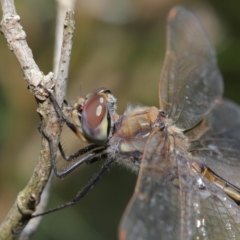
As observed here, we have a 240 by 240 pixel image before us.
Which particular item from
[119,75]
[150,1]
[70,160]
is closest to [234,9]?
[150,1]

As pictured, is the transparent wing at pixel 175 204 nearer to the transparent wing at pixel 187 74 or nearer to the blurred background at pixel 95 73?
the transparent wing at pixel 187 74

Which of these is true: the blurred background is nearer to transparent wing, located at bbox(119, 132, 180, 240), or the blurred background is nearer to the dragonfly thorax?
the dragonfly thorax

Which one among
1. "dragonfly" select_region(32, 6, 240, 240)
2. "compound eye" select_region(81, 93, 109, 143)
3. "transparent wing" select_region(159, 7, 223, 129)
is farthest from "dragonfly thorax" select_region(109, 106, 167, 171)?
"transparent wing" select_region(159, 7, 223, 129)

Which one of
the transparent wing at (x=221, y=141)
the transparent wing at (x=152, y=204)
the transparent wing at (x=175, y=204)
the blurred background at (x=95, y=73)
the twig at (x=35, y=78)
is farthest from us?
the blurred background at (x=95, y=73)

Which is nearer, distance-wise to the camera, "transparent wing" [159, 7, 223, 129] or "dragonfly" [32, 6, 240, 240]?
"dragonfly" [32, 6, 240, 240]

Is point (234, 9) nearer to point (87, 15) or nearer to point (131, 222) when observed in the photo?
point (87, 15)

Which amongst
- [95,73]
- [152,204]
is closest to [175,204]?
[152,204]

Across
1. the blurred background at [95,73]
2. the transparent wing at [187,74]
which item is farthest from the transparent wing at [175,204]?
the blurred background at [95,73]
